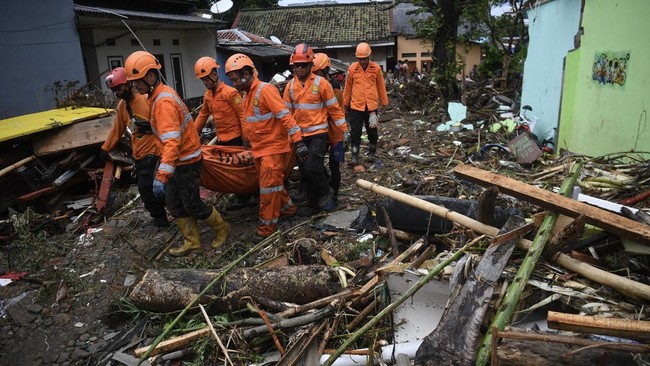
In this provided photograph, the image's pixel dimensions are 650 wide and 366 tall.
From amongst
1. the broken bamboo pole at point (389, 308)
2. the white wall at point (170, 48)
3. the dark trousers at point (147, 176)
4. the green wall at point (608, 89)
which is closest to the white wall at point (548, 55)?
the green wall at point (608, 89)

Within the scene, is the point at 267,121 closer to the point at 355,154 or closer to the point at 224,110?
the point at 224,110

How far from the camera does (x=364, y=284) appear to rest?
321cm

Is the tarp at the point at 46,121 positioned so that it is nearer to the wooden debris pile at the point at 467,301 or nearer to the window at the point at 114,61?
the wooden debris pile at the point at 467,301

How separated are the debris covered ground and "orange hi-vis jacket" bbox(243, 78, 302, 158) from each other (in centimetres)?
86

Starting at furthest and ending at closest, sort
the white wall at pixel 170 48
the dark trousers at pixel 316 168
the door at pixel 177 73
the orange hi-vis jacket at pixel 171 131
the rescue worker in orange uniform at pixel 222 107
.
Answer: the door at pixel 177 73 → the white wall at pixel 170 48 → the rescue worker in orange uniform at pixel 222 107 → the dark trousers at pixel 316 168 → the orange hi-vis jacket at pixel 171 131

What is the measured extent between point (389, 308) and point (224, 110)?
3.66 metres

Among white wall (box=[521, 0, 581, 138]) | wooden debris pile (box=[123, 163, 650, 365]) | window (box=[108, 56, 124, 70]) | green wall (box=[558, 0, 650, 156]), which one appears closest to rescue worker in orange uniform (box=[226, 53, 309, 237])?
wooden debris pile (box=[123, 163, 650, 365])

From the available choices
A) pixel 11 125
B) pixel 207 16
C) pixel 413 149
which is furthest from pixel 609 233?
pixel 207 16

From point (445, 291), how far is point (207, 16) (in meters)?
14.7

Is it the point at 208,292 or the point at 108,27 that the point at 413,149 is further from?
the point at 108,27

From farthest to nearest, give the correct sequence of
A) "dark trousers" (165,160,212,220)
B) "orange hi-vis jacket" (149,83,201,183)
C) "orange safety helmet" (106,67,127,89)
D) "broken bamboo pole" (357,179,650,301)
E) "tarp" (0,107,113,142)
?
"tarp" (0,107,113,142)
"orange safety helmet" (106,67,127,89)
"dark trousers" (165,160,212,220)
"orange hi-vis jacket" (149,83,201,183)
"broken bamboo pole" (357,179,650,301)

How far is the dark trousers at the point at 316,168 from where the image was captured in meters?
4.89

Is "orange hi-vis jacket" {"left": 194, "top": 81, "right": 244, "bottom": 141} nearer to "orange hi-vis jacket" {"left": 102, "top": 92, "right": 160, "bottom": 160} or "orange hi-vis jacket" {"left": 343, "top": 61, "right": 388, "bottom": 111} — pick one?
"orange hi-vis jacket" {"left": 102, "top": 92, "right": 160, "bottom": 160}

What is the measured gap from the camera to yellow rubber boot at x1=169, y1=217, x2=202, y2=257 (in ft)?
14.5
